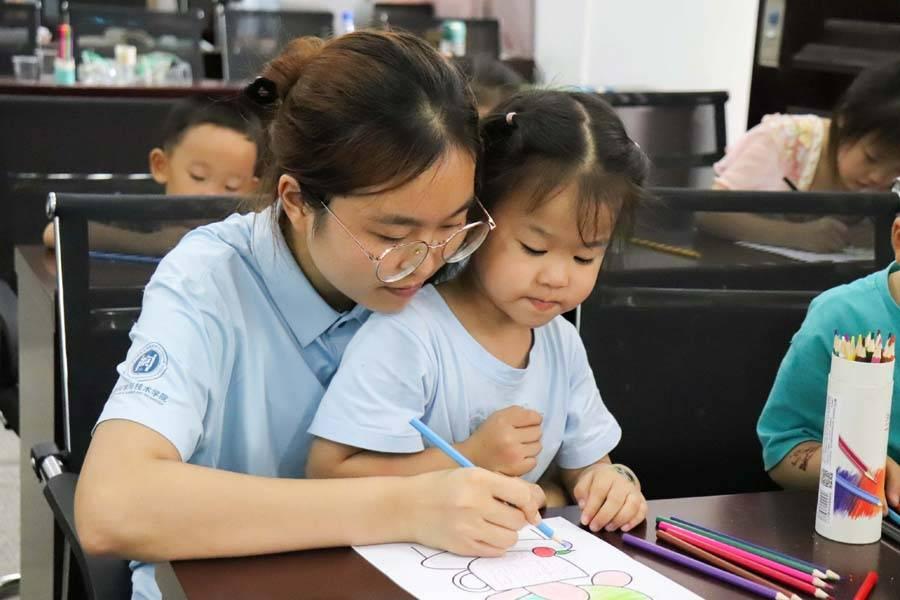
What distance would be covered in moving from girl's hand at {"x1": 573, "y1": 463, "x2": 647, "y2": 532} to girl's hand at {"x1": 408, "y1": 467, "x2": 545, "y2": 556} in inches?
3.4

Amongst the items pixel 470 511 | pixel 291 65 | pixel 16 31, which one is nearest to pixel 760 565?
pixel 470 511

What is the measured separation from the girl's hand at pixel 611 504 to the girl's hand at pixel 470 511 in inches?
3.4

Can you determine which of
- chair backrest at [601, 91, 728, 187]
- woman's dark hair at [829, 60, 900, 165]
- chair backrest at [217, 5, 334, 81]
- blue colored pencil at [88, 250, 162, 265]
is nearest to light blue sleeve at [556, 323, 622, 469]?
blue colored pencil at [88, 250, 162, 265]

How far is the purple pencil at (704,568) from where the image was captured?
0.94 m

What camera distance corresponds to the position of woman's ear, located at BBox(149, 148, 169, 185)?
254cm

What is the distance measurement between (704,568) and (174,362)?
487 millimetres

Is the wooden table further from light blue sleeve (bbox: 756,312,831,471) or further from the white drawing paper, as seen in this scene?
light blue sleeve (bbox: 756,312,831,471)

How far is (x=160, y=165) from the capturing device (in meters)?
2.56

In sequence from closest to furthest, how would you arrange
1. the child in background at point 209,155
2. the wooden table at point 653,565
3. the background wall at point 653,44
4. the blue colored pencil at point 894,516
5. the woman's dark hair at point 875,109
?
1. the wooden table at point 653,565
2. the blue colored pencil at point 894,516
3. the woman's dark hair at point 875,109
4. the child in background at point 209,155
5. the background wall at point 653,44

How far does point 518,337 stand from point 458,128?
0.82ft

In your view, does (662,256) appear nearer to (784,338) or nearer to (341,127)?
(784,338)

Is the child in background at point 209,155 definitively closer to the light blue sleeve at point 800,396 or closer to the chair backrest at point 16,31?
the light blue sleeve at point 800,396

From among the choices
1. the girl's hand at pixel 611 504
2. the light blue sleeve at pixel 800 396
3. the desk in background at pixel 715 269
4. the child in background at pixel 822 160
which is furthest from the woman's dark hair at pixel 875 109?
the girl's hand at pixel 611 504

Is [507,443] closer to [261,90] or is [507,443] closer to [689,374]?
[261,90]
